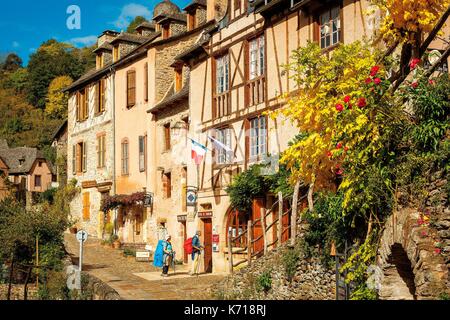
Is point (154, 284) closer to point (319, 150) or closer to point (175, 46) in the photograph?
point (319, 150)

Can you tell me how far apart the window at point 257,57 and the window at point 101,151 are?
13469 mm

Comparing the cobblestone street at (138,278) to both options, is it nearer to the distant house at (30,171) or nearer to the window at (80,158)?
the window at (80,158)

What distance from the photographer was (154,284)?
16734 millimetres

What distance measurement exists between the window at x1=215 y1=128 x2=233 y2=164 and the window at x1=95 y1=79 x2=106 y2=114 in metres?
11.9

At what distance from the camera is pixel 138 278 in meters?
18.2

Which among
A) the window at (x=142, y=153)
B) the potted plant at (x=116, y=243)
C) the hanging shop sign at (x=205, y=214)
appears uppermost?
the window at (x=142, y=153)

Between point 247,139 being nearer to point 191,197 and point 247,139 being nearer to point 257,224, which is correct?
point 257,224

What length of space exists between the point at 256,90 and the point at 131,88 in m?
11.1

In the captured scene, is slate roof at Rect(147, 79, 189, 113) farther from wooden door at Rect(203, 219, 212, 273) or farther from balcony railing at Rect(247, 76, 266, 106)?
wooden door at Rect(203, 219, 212, 273)

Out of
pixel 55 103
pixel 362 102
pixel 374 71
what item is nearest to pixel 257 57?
pixel 374 71

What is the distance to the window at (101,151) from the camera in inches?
1191

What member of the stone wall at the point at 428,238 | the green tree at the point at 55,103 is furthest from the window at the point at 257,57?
the green tree at the point at 55,103

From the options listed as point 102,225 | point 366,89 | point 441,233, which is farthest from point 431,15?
point 102,225

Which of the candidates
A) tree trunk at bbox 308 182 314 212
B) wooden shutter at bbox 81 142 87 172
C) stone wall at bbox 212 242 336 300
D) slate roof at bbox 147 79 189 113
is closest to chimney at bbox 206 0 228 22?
slate roof at bbox 147 79 189 113
